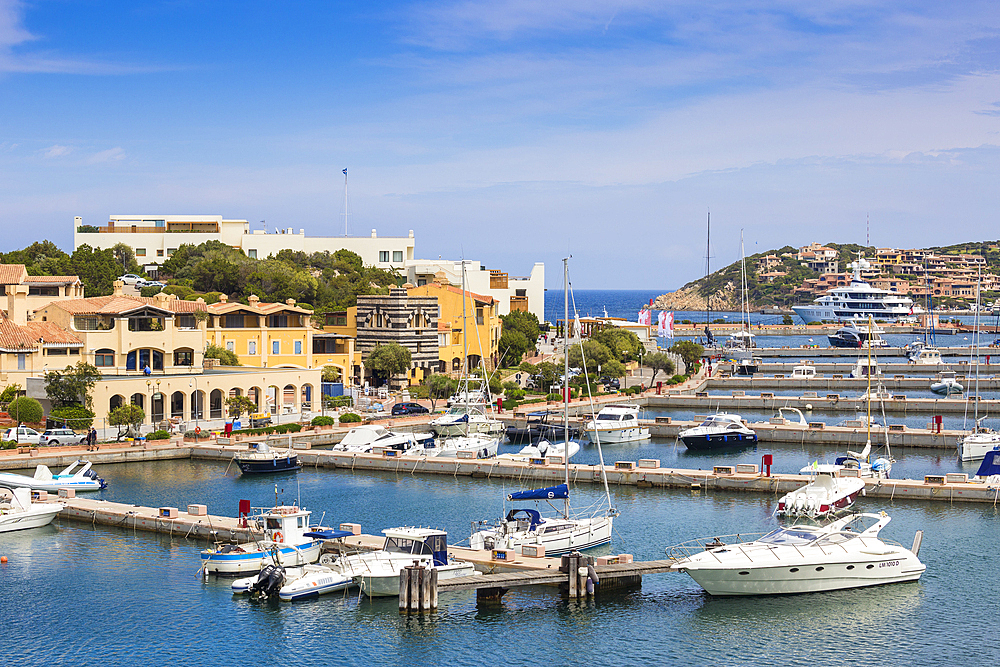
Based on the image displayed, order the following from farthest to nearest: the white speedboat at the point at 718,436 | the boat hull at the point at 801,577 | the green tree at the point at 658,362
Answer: the green tree at the point at 658,362, the white speedboat at the point at 718,436, the boat hull at the point at 801,577

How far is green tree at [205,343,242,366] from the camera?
75.0 m

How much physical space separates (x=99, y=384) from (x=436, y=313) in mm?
32967

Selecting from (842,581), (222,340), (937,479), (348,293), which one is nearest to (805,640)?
(842,581)

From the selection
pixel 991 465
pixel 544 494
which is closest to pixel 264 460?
pixel 544 494

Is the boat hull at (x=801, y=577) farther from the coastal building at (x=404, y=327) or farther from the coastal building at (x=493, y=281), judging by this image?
the coastal building at (x=493, y=281)

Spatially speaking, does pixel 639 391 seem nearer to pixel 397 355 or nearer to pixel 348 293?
pixel 397 355

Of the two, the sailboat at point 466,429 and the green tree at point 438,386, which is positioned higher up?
the green tree at point 438,386

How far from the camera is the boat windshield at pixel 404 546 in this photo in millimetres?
35344

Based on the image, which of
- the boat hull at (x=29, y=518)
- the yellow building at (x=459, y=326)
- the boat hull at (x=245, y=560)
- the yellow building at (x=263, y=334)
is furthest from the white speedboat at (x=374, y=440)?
the yellow building at (x=459, y=326)

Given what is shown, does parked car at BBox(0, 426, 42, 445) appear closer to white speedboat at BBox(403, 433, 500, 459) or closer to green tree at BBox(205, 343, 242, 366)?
green tree at BBox(205, 343, 242, 366)

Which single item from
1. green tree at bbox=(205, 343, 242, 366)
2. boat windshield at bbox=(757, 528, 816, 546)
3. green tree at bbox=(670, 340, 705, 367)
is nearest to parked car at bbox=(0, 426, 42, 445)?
green tree at bbox=(205, 343, 242, 366)

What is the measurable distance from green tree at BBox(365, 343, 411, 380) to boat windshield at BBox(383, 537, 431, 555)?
2005 inches

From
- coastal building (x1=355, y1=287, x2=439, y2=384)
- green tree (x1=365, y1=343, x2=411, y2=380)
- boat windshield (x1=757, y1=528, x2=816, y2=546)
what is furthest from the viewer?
coastal building (x1=355, y1=287, x2=439, y2=384)

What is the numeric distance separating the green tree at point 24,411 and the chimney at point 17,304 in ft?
55.7
